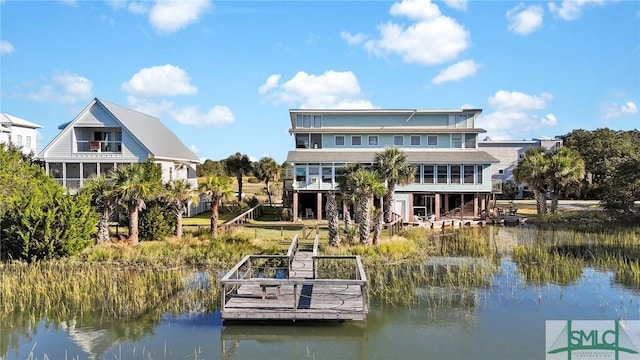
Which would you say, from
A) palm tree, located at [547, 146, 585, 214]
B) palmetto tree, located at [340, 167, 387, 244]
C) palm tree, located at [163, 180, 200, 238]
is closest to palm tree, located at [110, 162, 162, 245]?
palm tree, located at [163, 180, 200, 238]

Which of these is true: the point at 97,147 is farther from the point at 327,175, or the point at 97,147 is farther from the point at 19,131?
the point at 19,131

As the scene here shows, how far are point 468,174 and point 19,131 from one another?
145ft

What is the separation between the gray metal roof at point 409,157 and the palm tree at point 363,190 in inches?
528

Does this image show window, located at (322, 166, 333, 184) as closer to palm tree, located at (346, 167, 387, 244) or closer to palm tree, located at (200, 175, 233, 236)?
palm tree, located at (200, 175, 233, 236)

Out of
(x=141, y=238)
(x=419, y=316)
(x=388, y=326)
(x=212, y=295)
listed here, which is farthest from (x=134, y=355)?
(x=141, y=238)

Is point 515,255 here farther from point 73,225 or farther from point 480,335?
point 73,225

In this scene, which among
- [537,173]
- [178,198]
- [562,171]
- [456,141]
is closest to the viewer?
[178,198]

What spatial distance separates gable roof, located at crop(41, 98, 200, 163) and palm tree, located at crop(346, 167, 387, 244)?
1666 cm

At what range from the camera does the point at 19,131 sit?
50.4 metres

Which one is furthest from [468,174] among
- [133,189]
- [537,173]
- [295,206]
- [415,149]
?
[133,189]

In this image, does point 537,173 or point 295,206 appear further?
point 537,173

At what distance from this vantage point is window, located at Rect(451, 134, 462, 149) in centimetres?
4072

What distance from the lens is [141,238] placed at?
2534 centimetres

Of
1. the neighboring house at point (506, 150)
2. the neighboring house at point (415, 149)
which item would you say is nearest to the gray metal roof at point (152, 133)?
the neighboring house at point (415, 149)
